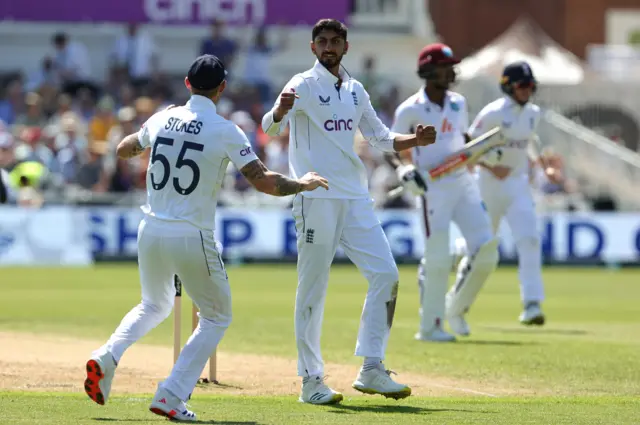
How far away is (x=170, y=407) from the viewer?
28.3 ft

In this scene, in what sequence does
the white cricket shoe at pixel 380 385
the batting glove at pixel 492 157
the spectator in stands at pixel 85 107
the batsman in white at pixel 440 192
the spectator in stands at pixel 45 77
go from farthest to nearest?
the spectator in stands at pixel 45 77 < the spectator in stands at pixel 85 107 < the batting glove at pixel 492 157 < the batsman in white at pixel 440 192 < the white cricket shoe at pixel 380 385

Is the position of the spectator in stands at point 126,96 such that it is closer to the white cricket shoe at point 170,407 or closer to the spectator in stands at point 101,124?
the spectator in stands at point 101,124

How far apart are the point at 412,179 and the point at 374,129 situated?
287 centimetres

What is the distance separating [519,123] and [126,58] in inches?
728

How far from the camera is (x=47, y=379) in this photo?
35.4 ft

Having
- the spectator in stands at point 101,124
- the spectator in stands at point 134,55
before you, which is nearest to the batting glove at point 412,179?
the spectator in stands at point 101,124

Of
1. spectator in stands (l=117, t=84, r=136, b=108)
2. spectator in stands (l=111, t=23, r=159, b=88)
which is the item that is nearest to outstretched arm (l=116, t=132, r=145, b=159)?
spectator in stands (l=117, t=84, r=136, b=108)

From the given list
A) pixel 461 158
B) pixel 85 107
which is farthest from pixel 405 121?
pixel 85 107

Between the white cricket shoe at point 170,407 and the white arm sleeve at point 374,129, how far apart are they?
8.50 feet

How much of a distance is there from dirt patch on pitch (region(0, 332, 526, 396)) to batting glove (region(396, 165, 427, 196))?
2.02 metres

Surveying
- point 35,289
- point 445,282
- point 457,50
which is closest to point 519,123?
point 445,282

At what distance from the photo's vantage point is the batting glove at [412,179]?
42.9 feet

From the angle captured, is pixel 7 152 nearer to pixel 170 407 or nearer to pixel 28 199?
pixel 28 199

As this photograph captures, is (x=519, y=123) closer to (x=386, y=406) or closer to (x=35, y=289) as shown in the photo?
(x=386, y=406)
